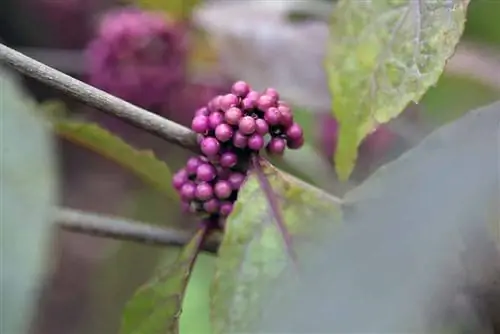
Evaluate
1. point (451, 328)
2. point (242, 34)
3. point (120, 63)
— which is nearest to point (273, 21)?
point (242, 34)

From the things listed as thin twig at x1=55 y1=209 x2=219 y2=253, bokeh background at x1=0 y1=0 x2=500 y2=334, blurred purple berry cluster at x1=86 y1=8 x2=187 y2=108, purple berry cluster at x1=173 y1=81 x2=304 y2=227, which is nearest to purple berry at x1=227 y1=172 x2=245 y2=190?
purple berry cluster at x1=173 y1=81 x2=304 y2=227

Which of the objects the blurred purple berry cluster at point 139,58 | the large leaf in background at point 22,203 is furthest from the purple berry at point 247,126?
the blurred purple berry cluster at point 139,58

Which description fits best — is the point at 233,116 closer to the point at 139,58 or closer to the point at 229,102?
the point at 229,102

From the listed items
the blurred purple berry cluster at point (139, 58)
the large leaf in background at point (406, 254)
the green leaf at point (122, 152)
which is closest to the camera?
the large leaf in background at point (406, 254)

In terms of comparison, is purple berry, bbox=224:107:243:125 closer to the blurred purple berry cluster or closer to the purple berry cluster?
the purple berry cluster

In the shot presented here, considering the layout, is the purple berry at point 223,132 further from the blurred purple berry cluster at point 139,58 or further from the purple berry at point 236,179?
the blurred purple berry cluster at point 139,58

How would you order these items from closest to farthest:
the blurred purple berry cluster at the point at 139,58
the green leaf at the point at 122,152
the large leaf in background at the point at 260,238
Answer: the large leaf in background at the point at 260,238
the green leaf at the point at 122,152
the blurred purple berry cluster at the point at 139,58
